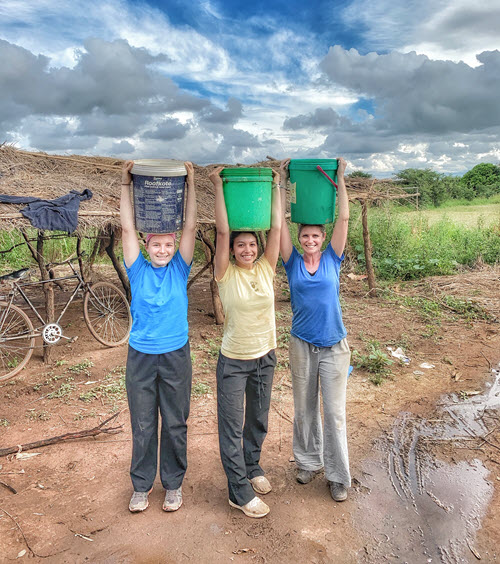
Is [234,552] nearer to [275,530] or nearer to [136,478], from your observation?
[275,530]

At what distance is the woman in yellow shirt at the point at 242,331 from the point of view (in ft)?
8.46

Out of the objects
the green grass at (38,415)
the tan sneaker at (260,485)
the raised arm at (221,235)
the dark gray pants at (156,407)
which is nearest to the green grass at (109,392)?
the green grass at (38,415)

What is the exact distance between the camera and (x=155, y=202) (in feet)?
8.44

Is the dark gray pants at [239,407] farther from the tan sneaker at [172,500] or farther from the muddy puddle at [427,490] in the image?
the muddy puddle at [427,490]

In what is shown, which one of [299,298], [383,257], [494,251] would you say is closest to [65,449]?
[299,298]

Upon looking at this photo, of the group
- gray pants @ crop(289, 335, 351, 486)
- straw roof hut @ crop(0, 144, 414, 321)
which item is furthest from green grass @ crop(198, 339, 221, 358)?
gray pants @ crop(289, 335, 351, 486)

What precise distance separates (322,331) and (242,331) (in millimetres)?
491

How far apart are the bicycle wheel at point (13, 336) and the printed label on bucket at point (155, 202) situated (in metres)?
3.55

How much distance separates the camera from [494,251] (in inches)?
453

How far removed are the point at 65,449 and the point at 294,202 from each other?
2740 mm

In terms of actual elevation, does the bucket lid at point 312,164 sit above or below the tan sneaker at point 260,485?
above

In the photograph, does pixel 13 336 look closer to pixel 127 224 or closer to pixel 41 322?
pixel 41 322

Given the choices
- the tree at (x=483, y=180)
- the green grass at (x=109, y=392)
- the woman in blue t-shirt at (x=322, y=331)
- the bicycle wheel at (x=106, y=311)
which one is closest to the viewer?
the woman in blue t-shirt at (x=322, y=331)

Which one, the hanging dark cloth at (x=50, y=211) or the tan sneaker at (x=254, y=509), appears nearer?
the tan sneaker at (x=254, y=509)
